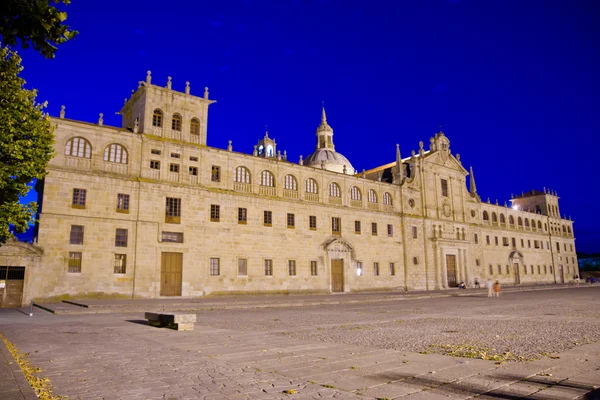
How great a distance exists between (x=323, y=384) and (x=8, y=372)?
4.65 meters

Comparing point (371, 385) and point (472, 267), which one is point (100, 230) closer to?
point (371, 385)

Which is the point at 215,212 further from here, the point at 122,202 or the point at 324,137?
the point at 324,137

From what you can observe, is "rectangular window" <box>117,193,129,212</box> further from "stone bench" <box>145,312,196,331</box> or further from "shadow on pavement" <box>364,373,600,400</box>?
"shadow on pavement" <box>364,373,600,400</box>

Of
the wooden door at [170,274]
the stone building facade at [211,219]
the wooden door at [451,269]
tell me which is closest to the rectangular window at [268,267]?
the stone building facade at [211,219]

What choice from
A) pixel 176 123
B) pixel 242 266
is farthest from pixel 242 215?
pixel 176 123

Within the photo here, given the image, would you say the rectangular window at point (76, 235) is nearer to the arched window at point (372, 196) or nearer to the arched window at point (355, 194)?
the arched window at point (355, 194)

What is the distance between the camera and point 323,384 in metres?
5.92

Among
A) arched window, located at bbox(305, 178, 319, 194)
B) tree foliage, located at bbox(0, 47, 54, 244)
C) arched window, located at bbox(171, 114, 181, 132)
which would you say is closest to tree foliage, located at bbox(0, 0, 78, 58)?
tree foliage, located at bbox(0, 47, 54, 244)

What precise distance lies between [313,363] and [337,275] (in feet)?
111

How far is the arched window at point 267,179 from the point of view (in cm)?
3753

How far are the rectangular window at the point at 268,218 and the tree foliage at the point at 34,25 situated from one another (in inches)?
1236

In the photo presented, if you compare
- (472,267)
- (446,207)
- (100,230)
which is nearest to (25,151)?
(100,230)

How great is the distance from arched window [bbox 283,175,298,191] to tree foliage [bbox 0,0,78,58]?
33345 mm

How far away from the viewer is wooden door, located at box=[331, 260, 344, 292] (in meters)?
40.2
